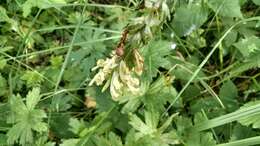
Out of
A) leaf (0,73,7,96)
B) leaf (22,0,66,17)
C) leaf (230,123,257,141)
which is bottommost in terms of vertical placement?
leaf (230,123,257,141)

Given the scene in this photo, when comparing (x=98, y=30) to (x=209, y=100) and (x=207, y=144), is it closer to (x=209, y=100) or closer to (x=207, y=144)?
(x=209, y=100)

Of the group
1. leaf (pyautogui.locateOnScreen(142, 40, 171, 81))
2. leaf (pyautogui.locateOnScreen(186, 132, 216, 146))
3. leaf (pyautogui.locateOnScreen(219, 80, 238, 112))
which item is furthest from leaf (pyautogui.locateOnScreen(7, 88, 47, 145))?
leaf (pyautogui.locateOnScreen(219, 80, 238, 112))

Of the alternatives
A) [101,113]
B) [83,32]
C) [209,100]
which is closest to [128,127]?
[101,113]

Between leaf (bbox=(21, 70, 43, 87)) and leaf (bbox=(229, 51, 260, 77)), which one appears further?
leaf (bbox=(21, 70, 43, 87))

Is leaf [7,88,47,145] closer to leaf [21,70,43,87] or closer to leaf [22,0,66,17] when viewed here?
leaf [21,70,43,87]

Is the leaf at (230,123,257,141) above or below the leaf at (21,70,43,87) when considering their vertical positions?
below

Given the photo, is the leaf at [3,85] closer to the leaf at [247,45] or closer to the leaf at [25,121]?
the leaf at [25,121]

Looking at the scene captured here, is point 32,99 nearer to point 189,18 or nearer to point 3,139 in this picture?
point 3,139

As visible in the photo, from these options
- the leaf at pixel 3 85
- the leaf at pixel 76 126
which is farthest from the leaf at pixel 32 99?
the leaf at pixel 3 85
